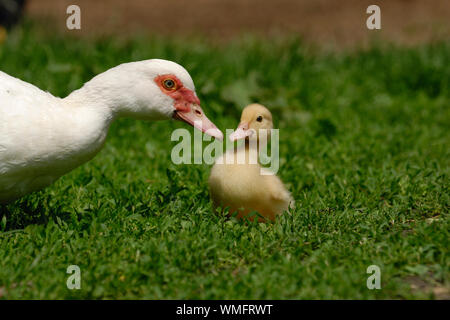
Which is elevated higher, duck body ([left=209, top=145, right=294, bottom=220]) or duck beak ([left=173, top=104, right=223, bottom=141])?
duck beak ([left=173, top=104, right=223, bottom=141])

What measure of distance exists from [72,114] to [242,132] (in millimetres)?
1156

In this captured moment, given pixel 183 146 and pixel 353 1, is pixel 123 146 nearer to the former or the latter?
pixel 183 146

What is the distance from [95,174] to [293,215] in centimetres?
174

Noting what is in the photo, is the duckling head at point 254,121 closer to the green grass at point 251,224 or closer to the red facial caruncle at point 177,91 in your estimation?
the red facial caruncle at point 177,91

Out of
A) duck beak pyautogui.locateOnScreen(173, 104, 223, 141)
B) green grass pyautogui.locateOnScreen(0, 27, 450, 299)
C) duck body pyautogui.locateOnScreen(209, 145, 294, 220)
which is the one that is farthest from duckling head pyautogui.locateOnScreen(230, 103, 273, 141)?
green grass pyautogui.locateOnScreen(0, 27, 450, 299)

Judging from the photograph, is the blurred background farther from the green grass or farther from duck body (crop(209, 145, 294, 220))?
duck body (crop(209, 145, 294, 220))

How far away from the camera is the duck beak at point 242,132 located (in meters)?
4.21

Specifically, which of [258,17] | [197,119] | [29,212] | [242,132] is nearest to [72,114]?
[197,119]

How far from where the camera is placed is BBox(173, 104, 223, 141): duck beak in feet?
13.3

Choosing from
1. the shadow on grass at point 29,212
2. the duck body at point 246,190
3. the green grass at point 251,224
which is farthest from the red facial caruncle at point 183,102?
the shadow on grass at point 29,212

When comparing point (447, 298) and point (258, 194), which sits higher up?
point (258, 194)

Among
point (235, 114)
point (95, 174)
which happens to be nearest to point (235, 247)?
point (95, 174)

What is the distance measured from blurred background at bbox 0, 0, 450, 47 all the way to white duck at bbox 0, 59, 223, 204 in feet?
21.2

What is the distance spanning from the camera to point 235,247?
12.1 feet
